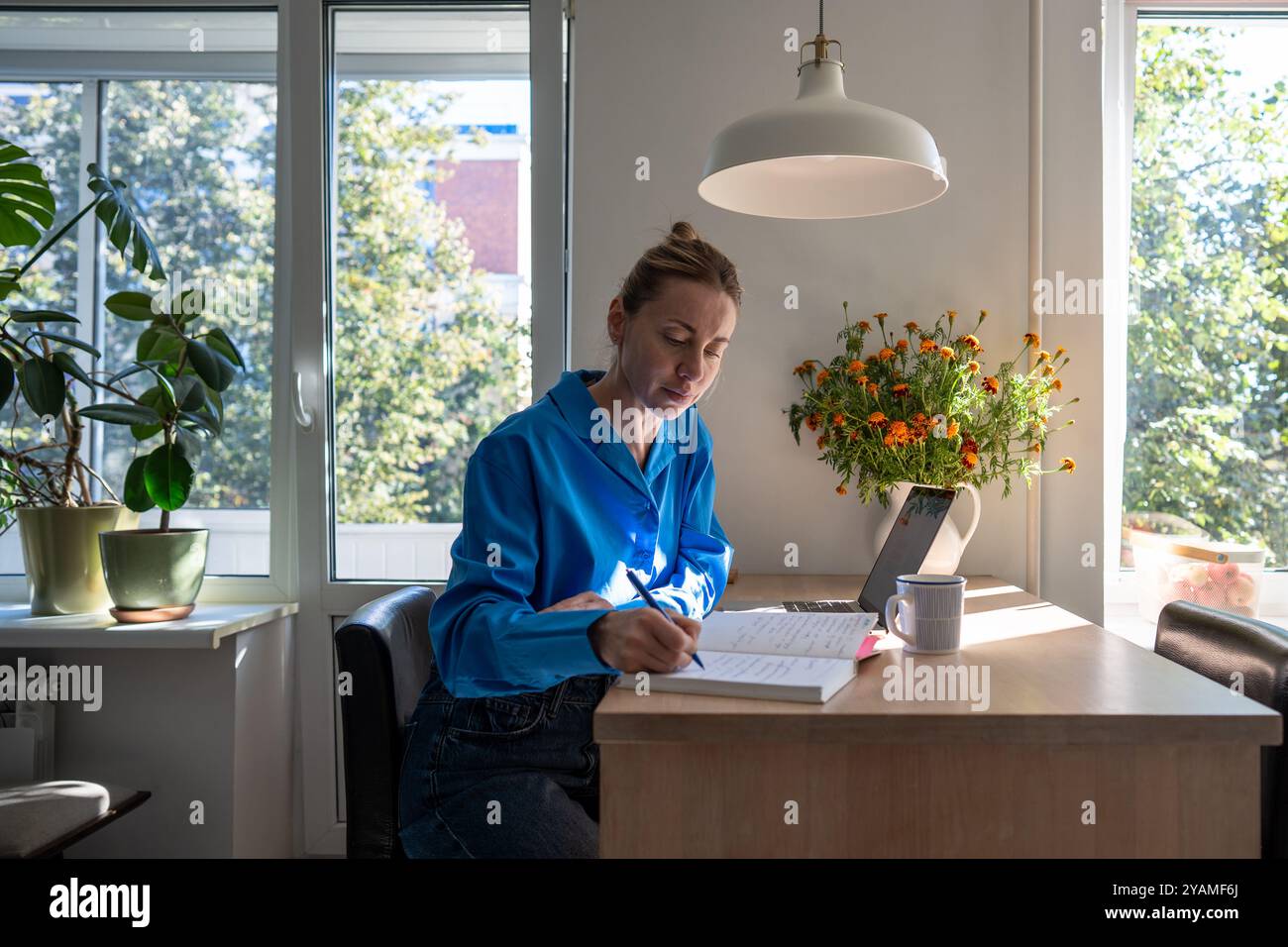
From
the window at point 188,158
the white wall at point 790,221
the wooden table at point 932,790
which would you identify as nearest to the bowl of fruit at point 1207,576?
the white wall at point 790,221

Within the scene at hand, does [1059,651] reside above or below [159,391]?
below

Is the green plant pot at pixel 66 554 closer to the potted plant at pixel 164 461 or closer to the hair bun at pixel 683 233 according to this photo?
the potted plant at pixel 164 461

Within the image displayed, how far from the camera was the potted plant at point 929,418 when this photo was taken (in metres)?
2.07

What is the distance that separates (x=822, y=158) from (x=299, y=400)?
1.46m

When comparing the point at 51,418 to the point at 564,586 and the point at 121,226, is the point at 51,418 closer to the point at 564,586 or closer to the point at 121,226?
the point at 121,226

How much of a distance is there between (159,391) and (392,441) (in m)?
0.58

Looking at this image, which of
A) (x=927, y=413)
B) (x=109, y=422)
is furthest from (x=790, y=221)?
(x=109, y=422)

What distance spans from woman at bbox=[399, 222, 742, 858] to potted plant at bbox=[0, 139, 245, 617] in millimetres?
1065

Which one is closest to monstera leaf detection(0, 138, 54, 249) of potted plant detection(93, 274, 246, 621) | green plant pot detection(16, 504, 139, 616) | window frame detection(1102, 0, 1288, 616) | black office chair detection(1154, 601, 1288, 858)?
potted plant detection(93, 274, 246, 621)

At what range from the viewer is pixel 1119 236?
255cm

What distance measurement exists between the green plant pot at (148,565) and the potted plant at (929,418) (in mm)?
1458

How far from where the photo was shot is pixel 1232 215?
8.44 feet
